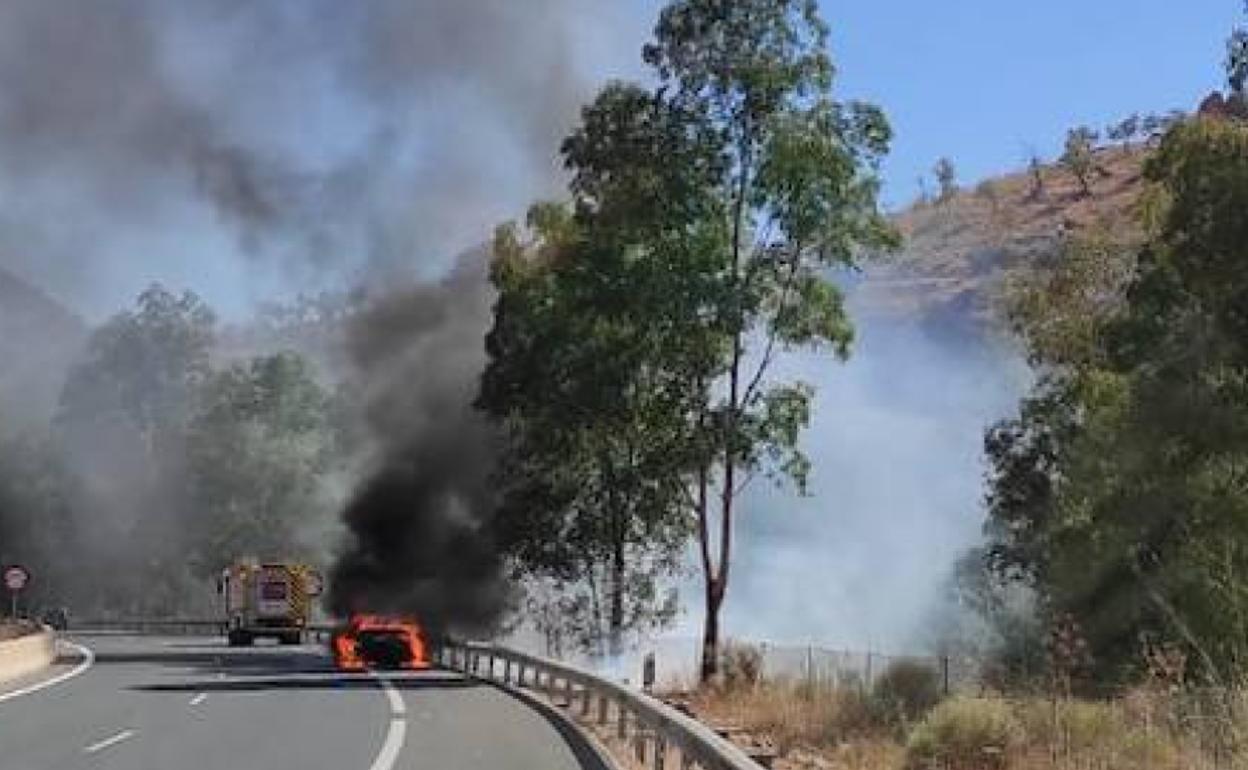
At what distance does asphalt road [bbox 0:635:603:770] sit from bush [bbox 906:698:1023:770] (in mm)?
3056

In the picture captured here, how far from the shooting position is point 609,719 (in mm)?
22406

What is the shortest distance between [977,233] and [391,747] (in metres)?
108

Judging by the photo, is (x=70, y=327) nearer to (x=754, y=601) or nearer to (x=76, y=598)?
(x=76, y=598)

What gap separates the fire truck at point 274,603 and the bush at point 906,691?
3657 cm

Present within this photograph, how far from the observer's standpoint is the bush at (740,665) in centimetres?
2815

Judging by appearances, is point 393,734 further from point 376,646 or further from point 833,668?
point 376,646

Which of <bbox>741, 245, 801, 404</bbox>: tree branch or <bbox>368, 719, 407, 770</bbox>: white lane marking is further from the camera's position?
<bbox>741, 245, 801, 404</bbox>: tree branch

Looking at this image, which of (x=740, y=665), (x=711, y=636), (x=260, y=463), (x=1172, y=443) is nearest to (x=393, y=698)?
(x=740, y=665)

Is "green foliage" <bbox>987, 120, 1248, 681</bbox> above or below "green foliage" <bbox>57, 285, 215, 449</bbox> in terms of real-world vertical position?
below

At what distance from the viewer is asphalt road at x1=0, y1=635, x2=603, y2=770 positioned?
16.6 metres

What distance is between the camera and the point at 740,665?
29375 millimetres

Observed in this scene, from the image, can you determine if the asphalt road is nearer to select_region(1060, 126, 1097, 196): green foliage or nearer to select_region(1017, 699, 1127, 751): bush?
select_region(1017, 699, 1127, 751): bush

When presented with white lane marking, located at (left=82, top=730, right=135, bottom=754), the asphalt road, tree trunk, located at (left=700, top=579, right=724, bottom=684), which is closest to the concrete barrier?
the asphalt road

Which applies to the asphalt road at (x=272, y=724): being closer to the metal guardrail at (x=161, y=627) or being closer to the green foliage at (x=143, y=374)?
the metal guardrail at (x=161, y=627)
